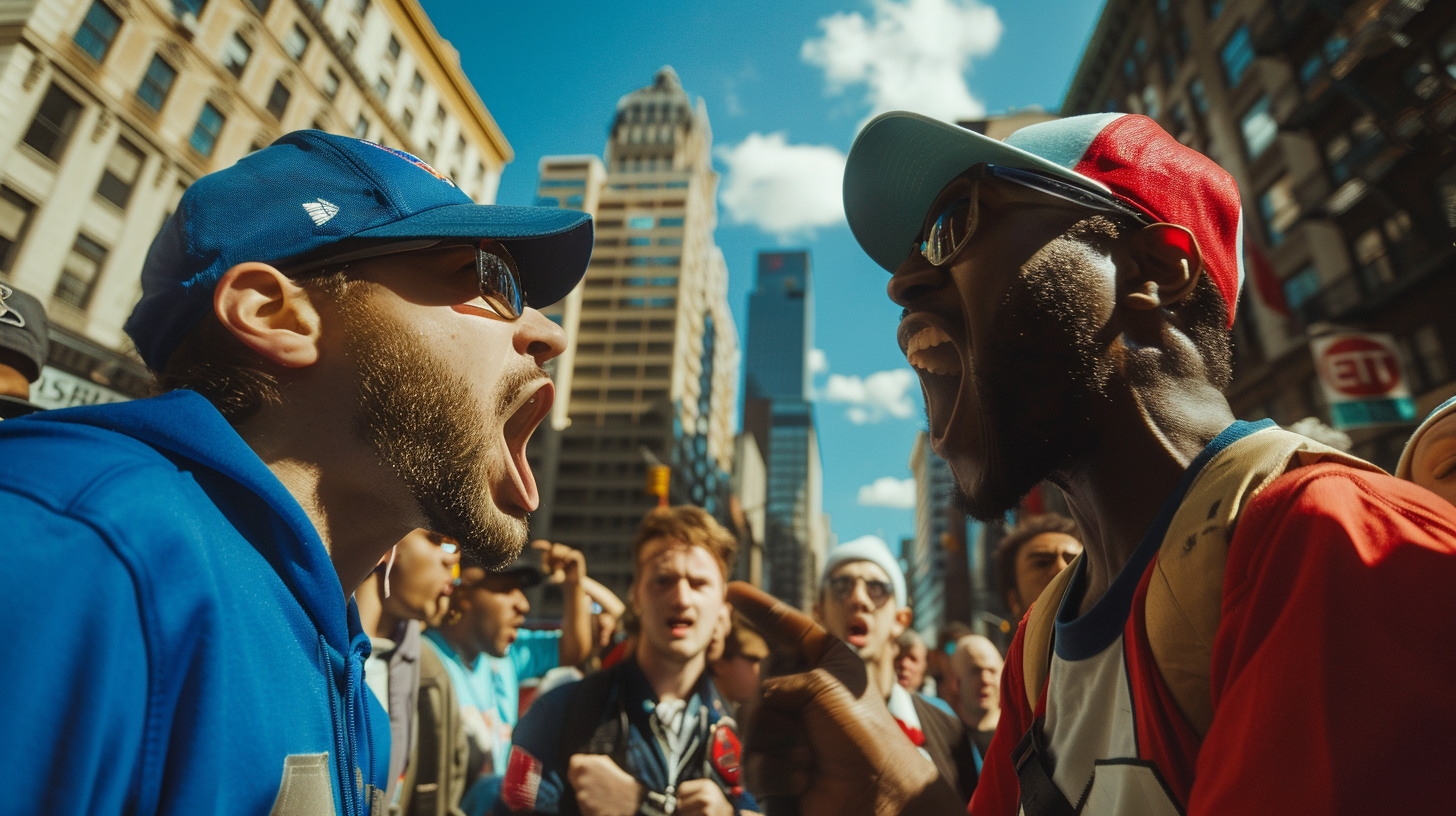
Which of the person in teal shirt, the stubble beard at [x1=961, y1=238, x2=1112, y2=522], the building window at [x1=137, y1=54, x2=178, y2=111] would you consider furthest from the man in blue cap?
the building window at [x1=137, y1=54, x2=178, y2=111]

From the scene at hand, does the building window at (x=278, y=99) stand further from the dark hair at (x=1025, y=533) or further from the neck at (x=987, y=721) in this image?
the neck at (x=987, y=721)

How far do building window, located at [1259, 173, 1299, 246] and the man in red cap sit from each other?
26705 millimetres

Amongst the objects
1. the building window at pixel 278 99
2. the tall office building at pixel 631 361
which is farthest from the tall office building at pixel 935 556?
the building window at pixel 278 99

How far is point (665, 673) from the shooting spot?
3922 millimetres

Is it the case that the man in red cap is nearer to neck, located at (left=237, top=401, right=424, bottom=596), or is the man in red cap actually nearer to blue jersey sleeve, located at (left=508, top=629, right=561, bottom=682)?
neck, located at (left=237, top=401, right=424, bottom=596)

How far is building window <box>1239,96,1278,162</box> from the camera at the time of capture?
2272 centimetres

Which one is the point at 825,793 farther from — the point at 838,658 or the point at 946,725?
the point at 946,725

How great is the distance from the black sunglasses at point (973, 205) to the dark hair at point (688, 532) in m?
2.75

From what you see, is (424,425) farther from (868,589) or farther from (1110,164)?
(868,589)

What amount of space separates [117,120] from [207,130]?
155 inches

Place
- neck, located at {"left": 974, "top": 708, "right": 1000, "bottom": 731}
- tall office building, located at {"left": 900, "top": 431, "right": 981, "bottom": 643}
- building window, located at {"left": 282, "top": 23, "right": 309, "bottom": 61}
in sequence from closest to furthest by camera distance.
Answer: neck, located at {"left": 974, "top": 708, "right": 1000, "bottom": 731} → building window, located at {"left": 282, "top": 23, "right": 309, "bottom": 61} → tall office building, located at {"left": 900, "top": 431, "right": 981, "bottom": 643}

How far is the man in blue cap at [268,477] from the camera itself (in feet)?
3.05

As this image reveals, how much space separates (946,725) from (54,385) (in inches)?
692

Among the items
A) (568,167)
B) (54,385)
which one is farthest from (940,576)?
(54,385)
